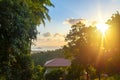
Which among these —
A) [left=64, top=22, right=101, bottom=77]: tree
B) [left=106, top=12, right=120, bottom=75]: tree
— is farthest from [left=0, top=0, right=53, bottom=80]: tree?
[left=64, top=22, right=101, bottom=77]: tree

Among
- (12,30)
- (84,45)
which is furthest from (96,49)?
(12,30)

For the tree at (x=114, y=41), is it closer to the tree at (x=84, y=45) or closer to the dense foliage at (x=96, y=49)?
the dense foliage at (x=96, y=49)

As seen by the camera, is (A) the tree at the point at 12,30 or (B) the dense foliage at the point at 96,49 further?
(B) the dense foliage at the point at 96,49

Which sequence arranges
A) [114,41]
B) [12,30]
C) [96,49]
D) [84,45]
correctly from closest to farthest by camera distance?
[12,30] < [114,41] < [96,49] < [84,45]

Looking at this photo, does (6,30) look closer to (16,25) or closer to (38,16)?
(16,25)

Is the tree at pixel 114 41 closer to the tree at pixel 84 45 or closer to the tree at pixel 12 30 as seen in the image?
the tree at pixel 84 45

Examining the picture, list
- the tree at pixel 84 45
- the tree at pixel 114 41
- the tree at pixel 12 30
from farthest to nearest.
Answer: the tree at pixel 84 45 → the tree at pixel 114 41 → the tree at pixel 12 30

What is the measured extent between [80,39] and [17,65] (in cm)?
2264

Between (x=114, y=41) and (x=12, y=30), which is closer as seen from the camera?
(x=12, y=30)

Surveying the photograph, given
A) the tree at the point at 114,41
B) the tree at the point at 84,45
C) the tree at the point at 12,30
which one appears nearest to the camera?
the tree at the point at 12,30

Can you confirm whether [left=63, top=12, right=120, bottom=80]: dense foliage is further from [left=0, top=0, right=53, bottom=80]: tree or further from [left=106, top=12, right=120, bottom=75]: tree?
[left=0, top=0, right=53, bottom=80]: tree

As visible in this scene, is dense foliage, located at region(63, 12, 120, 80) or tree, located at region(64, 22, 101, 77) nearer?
dense foliage, located at region(63, 12, 120, 80)

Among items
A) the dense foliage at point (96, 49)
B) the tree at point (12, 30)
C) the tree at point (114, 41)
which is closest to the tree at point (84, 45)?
the dense foliage at point (96, 49)

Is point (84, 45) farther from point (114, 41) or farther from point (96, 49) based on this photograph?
point (114, 41)
